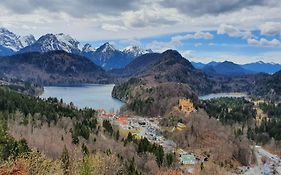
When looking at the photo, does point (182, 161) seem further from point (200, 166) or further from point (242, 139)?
point (242, 139)

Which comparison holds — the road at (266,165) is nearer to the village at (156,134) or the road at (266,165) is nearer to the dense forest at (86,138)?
the village at (156,134)

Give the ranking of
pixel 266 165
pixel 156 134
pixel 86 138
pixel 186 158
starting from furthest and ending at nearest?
pixel 156 134
pixel 266 165
pixel 186 158
pixel 86 138

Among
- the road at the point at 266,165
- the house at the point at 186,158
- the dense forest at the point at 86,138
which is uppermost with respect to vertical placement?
the dense forest at the point at 86,138

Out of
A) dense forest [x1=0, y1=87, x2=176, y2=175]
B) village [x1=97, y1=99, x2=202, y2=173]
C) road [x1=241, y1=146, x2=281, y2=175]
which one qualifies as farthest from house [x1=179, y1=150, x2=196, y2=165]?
road [x1=241, y1=146, x2=281, y2=175]

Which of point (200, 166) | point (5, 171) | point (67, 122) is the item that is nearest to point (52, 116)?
point (67, 122)

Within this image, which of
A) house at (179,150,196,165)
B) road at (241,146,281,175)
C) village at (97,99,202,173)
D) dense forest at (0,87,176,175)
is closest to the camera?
dense forest at (0,87,176,175)

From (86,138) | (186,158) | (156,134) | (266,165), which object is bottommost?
(266,165)

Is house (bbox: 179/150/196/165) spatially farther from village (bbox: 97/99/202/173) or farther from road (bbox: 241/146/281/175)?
road (bbox: 241/146/281/175)

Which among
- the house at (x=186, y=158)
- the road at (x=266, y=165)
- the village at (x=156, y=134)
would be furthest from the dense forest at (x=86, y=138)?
the road at (x=266, y=165)

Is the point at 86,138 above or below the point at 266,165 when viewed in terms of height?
above

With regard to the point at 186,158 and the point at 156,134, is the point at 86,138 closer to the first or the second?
the point at 186,158

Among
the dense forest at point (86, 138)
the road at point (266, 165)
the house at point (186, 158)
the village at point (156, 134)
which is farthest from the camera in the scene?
the road at point (266, 165)

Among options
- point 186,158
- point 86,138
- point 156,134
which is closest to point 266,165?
point 186,158
